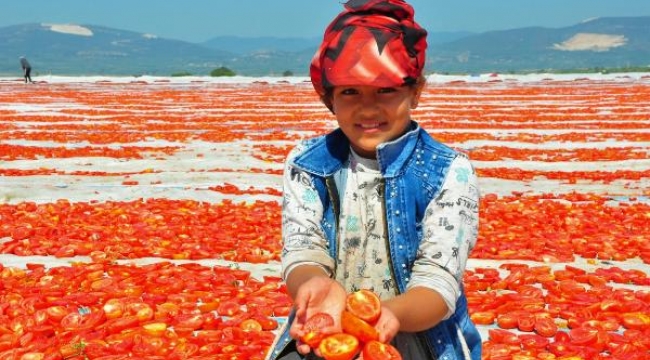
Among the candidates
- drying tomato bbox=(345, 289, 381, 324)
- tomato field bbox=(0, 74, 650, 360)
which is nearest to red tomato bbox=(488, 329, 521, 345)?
tomato field bbox=(0, 74, 650, 360)

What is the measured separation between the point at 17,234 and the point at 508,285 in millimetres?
6000

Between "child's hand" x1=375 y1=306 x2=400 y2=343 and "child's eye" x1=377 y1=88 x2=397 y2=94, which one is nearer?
"child's hand" x1=375 y1=306 x2=400 y2=343

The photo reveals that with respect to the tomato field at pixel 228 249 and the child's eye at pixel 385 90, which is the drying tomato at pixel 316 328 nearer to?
the child's eye at pixel 385 90

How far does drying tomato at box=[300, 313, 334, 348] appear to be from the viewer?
2.64 meters

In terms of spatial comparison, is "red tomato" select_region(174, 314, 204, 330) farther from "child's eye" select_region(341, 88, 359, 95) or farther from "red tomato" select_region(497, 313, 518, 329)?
"child's eye" select_region(341, 88, 359, 95)

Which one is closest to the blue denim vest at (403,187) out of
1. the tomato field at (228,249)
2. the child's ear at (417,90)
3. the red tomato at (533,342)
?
the child's ear at (417,90)

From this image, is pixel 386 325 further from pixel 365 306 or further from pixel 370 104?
pixel 370 104

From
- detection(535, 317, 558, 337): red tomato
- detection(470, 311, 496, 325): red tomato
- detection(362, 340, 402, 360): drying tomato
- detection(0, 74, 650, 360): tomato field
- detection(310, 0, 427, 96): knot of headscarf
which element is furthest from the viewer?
detection(470, 311, 496, 325): red tomato

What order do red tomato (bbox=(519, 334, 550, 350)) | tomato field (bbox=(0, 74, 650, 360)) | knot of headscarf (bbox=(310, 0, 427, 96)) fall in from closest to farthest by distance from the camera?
knot of headscarf (bbox=(310, 0, 427, 96)), red tomato (bbox=(519, 334, 550, 350)), tomato field (bbox=(0, 74, 650, 360))

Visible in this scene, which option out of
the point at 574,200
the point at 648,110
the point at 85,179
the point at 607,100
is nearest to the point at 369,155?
the point at 574,200

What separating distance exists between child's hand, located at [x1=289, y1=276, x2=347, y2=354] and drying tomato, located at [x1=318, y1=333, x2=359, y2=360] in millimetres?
95

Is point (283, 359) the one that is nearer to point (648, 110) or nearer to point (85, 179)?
point (85, 179)

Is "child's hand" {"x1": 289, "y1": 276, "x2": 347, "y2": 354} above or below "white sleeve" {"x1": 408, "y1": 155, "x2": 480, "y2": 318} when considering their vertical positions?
below

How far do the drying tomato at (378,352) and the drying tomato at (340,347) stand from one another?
42 mm
